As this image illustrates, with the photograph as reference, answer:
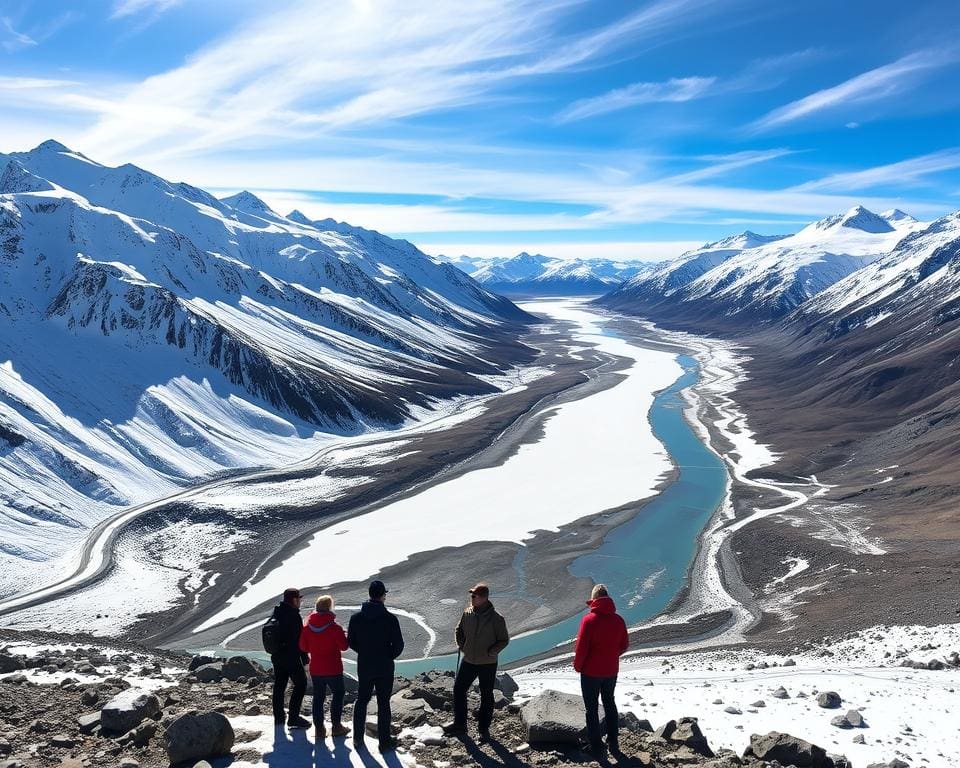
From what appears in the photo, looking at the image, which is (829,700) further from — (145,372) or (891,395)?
(145,372)

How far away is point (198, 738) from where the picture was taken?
12.5m

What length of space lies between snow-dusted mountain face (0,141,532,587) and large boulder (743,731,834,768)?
66.8 metres

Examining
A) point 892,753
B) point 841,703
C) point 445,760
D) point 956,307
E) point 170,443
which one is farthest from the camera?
point 956,307

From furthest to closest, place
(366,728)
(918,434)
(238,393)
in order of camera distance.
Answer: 1. (238,393)
2. (918,434)
3. (366,728)

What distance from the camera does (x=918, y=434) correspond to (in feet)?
292

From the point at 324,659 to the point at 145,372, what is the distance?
11431 cm

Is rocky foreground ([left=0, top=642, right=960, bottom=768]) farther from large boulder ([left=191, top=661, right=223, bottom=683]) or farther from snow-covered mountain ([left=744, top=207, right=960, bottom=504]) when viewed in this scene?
snow-covered mountain ([left=744, top=207, right=960, bottom=504])

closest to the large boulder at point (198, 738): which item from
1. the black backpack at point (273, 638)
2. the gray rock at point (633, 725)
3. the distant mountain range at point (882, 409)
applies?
the black backpack at point (273, 638)

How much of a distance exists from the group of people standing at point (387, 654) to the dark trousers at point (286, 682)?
0.02 m

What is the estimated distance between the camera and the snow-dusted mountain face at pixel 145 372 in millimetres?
79812

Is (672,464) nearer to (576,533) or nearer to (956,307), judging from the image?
(576,533)

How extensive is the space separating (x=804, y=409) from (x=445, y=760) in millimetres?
122913

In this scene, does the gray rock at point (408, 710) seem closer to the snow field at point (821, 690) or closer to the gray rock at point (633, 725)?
the gray rock at point (633, 725)

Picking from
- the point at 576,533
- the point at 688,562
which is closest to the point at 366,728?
the point at 688,562
